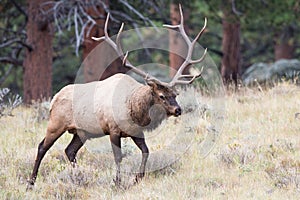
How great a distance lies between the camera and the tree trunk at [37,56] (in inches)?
468

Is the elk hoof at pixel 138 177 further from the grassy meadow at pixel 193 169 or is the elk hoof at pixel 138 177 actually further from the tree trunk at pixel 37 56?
the tree trunk at pixel 37 56

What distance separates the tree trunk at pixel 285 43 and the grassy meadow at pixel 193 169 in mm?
10507

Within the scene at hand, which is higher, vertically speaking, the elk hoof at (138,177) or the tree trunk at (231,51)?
the tree trunk at (231,51)

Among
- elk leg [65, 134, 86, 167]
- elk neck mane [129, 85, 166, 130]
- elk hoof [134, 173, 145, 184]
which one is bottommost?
elk hoof [134, 173, 145, 184]

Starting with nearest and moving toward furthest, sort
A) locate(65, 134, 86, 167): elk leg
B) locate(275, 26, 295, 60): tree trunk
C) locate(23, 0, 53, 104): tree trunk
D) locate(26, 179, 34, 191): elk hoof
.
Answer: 1. locate(26, 179, 34, 191): elk hoof
2. locate(65, 134, 86, 167): elk leg
3. locate(23, 0, 53, 104): tree trunk
4. locate(275, 26, 295, 60): tree trunk

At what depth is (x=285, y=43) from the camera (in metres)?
20.1

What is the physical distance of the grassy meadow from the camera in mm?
5846

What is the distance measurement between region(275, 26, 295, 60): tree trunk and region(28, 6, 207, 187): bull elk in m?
12.2

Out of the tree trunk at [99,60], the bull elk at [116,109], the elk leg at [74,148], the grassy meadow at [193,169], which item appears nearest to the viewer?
the grassy meadow at [193,169]

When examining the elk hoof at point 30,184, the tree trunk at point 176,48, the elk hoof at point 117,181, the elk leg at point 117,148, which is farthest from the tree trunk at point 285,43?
the elk hoof at point 30,184

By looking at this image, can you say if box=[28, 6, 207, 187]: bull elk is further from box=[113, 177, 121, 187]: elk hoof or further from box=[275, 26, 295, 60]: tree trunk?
box=[275, 26, 295, 60]: tree trunk

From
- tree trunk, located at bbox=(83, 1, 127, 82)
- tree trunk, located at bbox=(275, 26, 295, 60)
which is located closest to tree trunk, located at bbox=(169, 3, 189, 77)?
tree trunk, located at bbox=(275, 26, 295, 60)

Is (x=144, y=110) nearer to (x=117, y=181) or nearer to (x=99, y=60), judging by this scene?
(x=117, y=181)

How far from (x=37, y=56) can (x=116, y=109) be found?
19.9 ft
